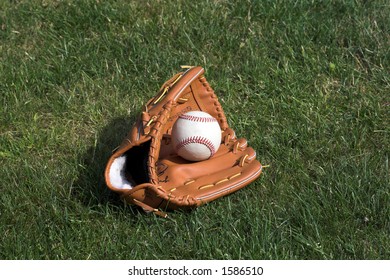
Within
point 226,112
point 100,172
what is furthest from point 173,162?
point 226,112

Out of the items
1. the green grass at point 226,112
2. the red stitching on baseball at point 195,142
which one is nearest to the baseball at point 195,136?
the red stitching on baseball at point 195,142

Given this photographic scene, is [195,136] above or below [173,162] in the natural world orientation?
above

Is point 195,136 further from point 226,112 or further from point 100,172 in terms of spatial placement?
point 226,112

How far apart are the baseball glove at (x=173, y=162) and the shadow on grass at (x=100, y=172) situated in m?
0.11

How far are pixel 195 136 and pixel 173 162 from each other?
0.71 ft

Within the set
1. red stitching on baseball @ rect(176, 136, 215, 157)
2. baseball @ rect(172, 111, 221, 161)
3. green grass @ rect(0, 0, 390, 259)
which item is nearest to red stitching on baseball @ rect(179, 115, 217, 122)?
baseball @ rect(172, 111, 221, 161)

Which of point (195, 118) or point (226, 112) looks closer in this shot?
point (195, 118)

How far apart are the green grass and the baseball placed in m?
0.30

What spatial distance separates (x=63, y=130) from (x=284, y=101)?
1.35 meters

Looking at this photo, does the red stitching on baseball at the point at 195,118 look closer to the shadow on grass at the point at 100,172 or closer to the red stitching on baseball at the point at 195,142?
the red stitching on baseball at the point at 195,142

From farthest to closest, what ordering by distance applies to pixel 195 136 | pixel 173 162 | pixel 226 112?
pixel 226 112 → pixel 173 162 → pixel 195 136

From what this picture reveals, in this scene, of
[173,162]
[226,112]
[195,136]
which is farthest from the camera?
[226,112]

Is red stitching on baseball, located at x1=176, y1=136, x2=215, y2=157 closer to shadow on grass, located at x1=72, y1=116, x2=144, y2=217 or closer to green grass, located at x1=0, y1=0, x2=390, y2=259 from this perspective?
green grass, located at x1=0, y1=0, x2=390, y2=259

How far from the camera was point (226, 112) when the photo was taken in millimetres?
4688
